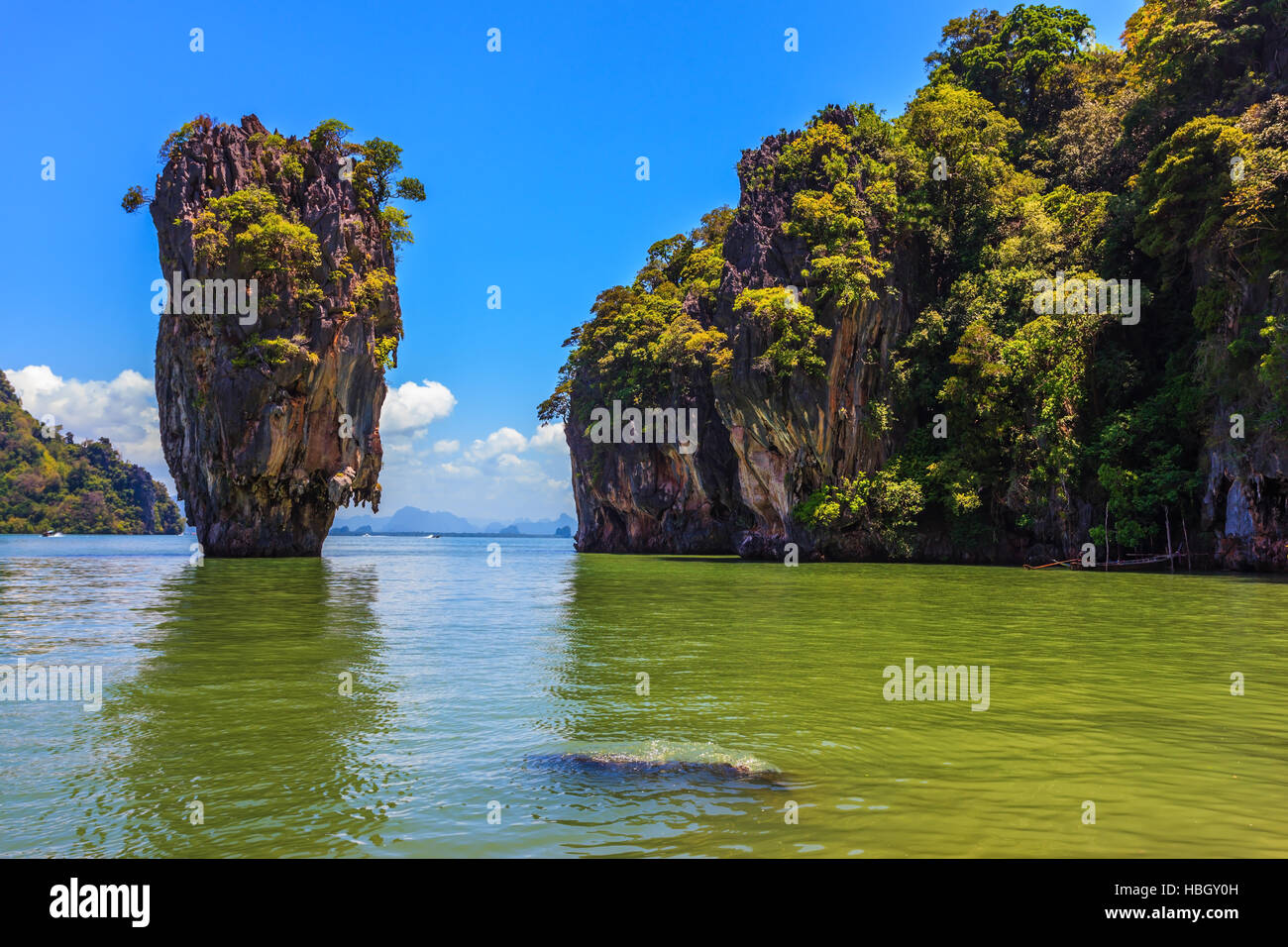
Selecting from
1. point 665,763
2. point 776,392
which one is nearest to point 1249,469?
point 776,392

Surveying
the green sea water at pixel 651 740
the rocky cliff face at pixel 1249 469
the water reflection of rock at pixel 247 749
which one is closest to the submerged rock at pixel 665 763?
the green sea water at pixel 651 740

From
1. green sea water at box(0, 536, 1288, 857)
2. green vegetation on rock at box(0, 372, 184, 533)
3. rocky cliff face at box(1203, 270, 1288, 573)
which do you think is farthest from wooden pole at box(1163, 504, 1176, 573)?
green vegetation on rock at box(0, 372, 184, 533)

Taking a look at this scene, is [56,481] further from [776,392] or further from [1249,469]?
[1249,469]

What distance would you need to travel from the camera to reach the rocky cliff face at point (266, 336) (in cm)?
3706

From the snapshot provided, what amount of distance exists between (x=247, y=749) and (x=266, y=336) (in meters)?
35.2

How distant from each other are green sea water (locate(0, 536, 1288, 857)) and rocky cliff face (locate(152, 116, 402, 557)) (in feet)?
80.0

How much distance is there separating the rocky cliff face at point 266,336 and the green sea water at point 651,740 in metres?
24.4

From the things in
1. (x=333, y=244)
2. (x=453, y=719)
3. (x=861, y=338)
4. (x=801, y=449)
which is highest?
(x=333, y=244)

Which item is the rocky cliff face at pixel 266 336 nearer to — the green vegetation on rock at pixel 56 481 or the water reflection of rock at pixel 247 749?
the water reflection of rock at pixel 247 749

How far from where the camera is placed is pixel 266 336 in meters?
37.4

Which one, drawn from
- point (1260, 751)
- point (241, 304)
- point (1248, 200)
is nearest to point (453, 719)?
point (1260, 751)
